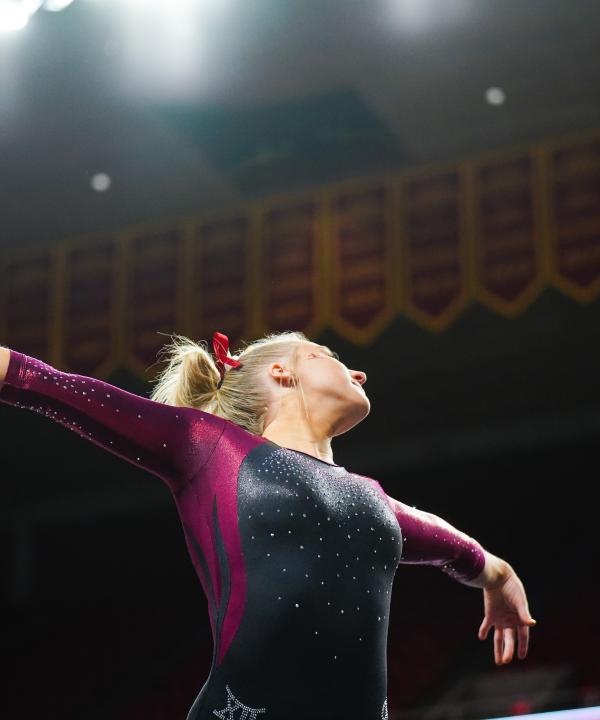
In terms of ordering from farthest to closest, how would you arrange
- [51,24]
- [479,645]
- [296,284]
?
[479,645] → [296,284] → [51,24]

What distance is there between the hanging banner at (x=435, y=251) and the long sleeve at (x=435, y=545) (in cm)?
330

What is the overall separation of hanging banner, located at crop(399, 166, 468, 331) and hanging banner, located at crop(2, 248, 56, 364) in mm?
2092

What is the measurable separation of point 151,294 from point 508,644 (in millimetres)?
4175

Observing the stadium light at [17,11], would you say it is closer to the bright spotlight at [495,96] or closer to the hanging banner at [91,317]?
the hanging banner at [91,317]

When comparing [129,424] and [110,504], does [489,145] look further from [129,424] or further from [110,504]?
[110,504]

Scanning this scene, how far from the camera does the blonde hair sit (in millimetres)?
1803

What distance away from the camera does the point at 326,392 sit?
1.76 meters

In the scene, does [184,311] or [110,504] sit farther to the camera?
[110,504]

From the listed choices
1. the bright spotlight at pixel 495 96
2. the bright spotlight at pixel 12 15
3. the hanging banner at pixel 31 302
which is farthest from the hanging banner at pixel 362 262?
the bright spotlight at pixel 12 15

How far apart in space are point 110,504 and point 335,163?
4.42 meters

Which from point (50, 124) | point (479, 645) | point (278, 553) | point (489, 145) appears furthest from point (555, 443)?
point (278, 553)

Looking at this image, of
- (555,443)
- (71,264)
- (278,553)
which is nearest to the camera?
(278,553)

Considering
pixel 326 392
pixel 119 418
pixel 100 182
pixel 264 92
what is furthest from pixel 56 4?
pixel 119 418

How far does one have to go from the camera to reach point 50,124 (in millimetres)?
5164
